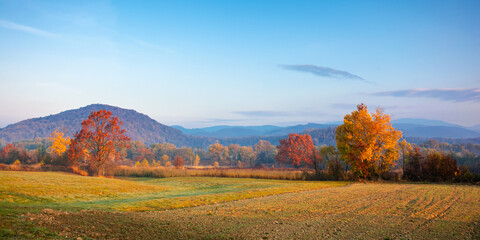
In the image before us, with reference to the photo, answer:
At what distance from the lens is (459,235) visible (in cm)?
1145

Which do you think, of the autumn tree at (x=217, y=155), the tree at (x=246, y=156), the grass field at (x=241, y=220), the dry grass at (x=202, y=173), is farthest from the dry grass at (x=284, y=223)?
the autumn tree at (x=217, y=155)

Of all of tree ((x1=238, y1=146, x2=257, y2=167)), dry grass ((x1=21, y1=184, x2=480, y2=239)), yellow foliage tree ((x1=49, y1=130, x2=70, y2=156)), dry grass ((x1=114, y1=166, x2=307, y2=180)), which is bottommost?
tree ((x1=238, y1=146, x2=257, y2=167))

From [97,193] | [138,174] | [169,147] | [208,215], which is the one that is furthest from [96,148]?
[169,147]

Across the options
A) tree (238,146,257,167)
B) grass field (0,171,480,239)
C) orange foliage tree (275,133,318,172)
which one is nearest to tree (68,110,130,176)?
grass field (0,171,480,239)

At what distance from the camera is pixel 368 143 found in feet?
134

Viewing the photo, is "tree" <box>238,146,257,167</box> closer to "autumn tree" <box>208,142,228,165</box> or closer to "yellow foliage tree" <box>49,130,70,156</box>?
"autumn tree" <box>208,142,228,165</box>

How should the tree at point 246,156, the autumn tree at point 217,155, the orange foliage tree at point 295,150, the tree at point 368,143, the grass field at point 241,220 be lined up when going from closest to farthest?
the grass field at point 241,220 → the tree at point 368,143 → the orange foliage tree at point 295,150 → the tree at point 246,156 → the autumn tree at point 217,155

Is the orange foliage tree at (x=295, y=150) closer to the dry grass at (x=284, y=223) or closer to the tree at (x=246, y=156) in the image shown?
the tree at (x=246, y=156)

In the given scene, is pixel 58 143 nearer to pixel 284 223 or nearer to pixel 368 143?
pixel 368 143

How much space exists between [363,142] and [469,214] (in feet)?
85.1

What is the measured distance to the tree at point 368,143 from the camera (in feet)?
133

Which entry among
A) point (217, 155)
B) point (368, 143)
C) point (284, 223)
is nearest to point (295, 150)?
point (368, 143)

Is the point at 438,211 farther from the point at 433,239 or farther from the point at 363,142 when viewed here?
the point at 363,142

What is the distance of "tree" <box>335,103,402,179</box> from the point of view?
133 ft
